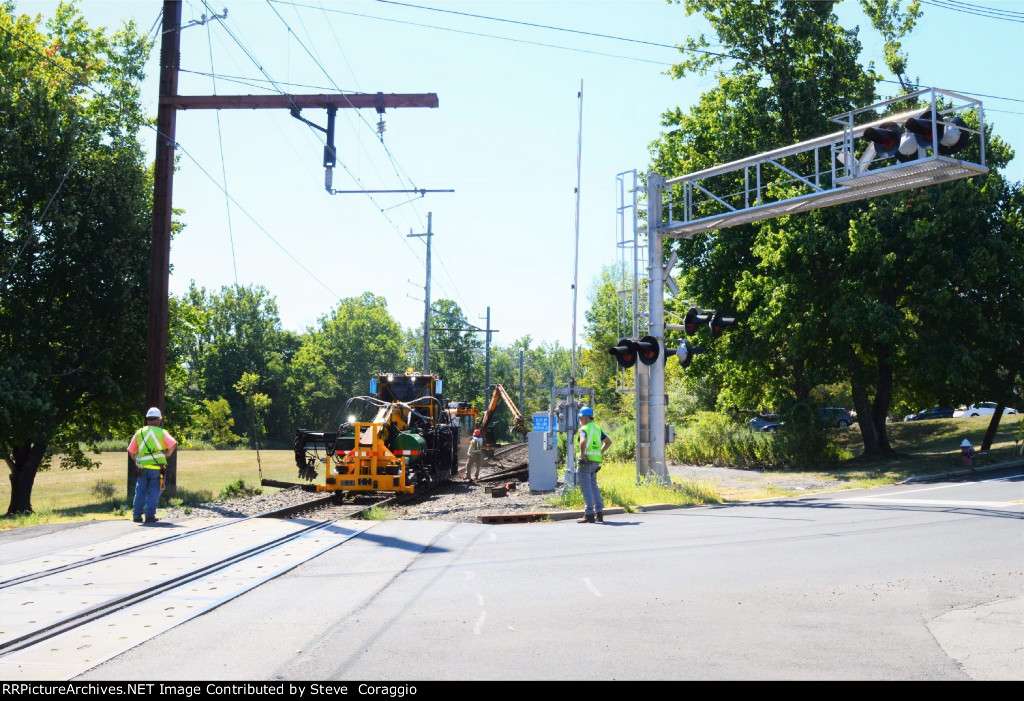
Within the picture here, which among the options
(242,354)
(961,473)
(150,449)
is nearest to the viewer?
(150,449)

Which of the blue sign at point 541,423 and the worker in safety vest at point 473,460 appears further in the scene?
the worker in safety vest at point 473,460

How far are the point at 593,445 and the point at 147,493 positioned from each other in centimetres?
734

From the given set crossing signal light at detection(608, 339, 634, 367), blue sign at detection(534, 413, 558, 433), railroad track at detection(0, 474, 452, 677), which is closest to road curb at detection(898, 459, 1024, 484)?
crossing signal light at detection(608, 339, 634, 367)

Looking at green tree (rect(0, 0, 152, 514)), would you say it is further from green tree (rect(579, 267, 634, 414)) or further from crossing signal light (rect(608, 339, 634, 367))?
green tree (rect(579, 267, 634, 414))

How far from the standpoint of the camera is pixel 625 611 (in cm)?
768

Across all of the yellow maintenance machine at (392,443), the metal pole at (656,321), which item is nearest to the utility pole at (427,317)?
the yellow maintenance machine at (392,443)

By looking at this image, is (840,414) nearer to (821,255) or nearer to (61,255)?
(821,255)

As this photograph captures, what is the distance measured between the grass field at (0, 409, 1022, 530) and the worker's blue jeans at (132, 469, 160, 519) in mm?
1488

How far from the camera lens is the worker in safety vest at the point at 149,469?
45.1 ft

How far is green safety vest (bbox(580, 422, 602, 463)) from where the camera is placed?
590 inches

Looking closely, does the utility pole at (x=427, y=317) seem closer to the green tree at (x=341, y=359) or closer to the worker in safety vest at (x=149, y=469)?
the worker in safety vest at (x=149, y=469)

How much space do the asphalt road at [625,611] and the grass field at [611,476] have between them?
17.5 ft

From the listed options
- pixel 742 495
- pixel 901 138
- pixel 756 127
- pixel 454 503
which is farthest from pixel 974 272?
pixel 454 503

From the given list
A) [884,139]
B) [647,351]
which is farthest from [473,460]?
[884,139]
